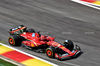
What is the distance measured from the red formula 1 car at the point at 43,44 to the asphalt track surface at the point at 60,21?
0.32m

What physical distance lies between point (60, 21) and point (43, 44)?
17.4 ft

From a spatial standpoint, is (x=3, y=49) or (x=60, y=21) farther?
(x=60, y=21)

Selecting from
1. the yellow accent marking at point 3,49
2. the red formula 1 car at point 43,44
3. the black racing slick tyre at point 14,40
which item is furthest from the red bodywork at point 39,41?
the yellow accent marking at point 3,49

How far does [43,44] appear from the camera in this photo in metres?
12.6

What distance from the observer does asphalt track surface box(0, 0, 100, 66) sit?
513 inches

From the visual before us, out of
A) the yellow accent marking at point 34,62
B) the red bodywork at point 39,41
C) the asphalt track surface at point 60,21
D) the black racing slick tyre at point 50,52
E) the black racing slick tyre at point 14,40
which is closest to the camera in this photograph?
the yellow accent marking at point 34,62

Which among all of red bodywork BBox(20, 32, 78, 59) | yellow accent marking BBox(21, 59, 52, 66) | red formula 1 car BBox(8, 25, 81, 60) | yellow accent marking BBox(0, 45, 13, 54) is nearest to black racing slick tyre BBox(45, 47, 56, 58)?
red formula 1 car BBox(8, 25, 81, 60)

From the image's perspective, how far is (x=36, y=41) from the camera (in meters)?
12.7

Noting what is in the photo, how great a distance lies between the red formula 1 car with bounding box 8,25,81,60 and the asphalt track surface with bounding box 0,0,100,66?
32cm

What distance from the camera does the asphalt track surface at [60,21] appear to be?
13027mm

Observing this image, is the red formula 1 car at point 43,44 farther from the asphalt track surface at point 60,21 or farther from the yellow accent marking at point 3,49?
the yellow accent marking at point 3,49

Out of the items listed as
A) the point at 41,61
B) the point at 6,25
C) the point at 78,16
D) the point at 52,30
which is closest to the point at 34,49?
the point at 41,61

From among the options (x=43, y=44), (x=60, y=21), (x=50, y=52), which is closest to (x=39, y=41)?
(x=43, y=44)

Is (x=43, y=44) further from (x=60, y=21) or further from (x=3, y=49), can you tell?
(x=60, y=21)
